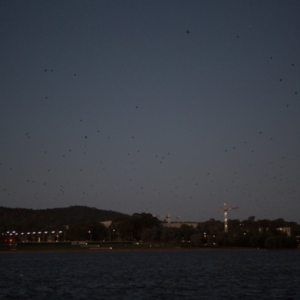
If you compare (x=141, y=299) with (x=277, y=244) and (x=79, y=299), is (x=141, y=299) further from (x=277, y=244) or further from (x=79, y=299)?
(x=277, y=244)

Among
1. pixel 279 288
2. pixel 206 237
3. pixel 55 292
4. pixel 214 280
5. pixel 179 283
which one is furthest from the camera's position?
pixel 206 237

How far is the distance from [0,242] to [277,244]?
3302 inches

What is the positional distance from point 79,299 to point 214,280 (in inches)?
853

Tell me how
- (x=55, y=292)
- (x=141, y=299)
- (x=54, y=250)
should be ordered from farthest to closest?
(x=54, y=250)
(x=55, y=292)
(x=141, y=299)

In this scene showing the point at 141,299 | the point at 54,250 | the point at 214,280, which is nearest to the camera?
the point at 141,299

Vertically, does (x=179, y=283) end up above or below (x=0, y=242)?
below

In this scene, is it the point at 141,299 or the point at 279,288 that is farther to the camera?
the point at 279,288

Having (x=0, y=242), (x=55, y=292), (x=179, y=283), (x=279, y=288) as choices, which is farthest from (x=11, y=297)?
(x=0, y=242)

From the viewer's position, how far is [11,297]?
4822cm

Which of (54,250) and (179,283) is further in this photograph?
(54,250)

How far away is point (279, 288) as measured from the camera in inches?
2188

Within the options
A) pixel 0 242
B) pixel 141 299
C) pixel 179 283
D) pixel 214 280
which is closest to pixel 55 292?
pixel 141 299

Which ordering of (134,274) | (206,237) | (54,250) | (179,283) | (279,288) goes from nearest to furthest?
(279,288)
(179,283)
(134,274)
(54,250)
(206,237)

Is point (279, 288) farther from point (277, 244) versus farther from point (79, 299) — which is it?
point (277, 244)
